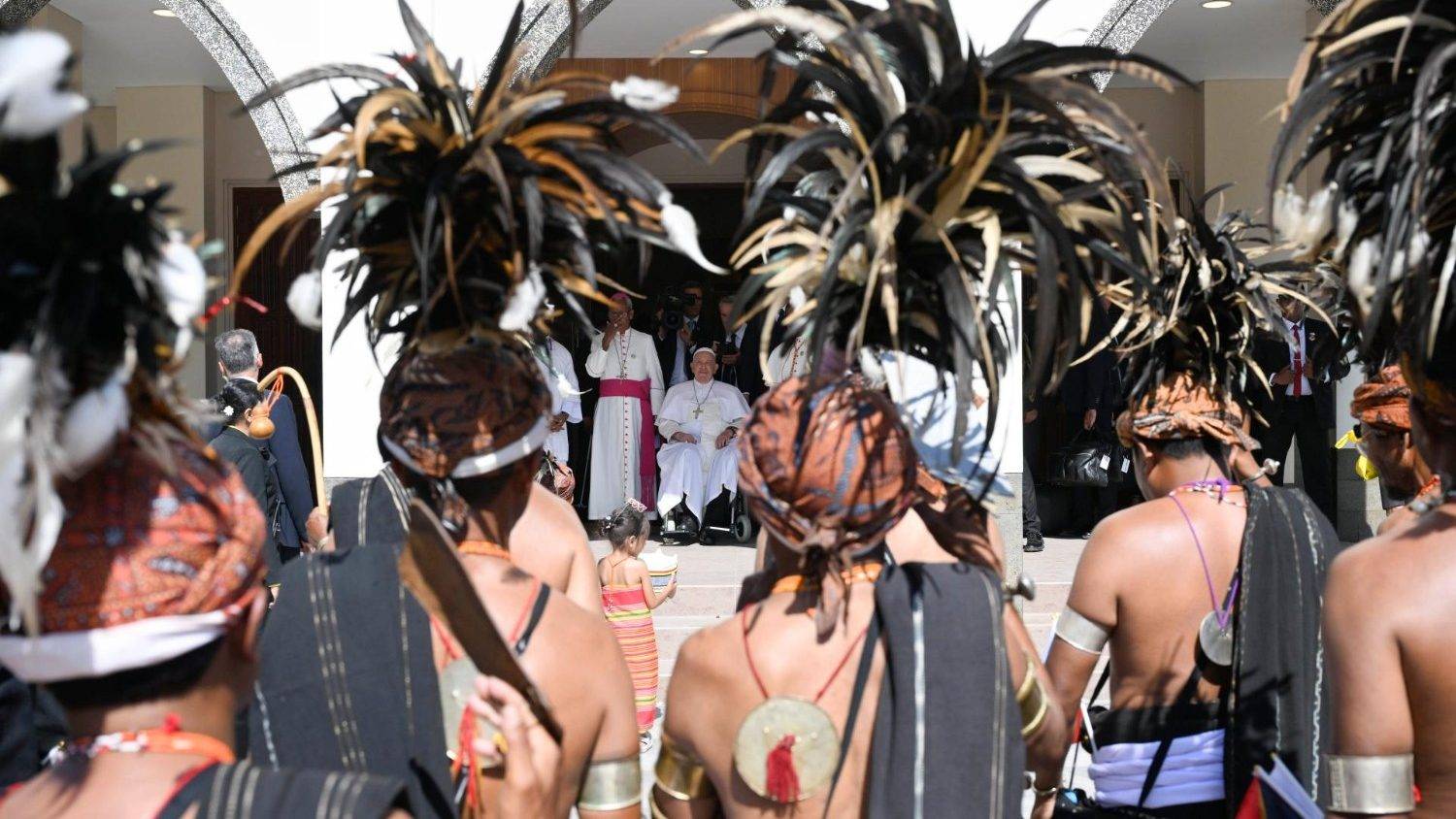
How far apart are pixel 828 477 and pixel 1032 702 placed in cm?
55

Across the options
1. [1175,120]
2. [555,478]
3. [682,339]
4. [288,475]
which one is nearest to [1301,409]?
[1175,120]

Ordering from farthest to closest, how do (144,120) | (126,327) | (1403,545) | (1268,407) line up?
(144,120), (1268,407), (1403,545), (126,327)

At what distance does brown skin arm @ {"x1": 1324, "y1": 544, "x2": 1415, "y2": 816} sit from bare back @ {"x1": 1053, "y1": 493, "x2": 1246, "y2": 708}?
3.86 feet

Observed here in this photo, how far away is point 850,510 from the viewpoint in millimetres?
2244

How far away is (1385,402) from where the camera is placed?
3.84 metres

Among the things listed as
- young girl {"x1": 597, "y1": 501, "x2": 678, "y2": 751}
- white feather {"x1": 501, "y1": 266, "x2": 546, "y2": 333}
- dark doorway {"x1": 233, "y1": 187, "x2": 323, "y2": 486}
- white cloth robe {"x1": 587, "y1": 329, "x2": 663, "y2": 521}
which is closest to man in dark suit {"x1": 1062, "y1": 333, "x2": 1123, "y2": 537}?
white cloth robe {"x1": 587, "y1": 329, "x2": 663, "y2": 521}

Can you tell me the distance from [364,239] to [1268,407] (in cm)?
914

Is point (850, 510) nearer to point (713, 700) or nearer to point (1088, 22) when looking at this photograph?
point (713, 700)

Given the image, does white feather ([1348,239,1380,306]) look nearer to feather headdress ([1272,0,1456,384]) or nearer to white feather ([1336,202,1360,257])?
feather headdress ([1272,0,1456,384])

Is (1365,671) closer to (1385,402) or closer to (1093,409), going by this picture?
(1385,402)

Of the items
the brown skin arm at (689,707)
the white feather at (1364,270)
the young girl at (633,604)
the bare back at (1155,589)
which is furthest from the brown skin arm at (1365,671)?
A: the young girl at (633,604)

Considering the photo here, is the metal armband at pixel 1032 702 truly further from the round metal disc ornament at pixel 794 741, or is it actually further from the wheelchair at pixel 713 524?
the wheelchair at pixel 713 524

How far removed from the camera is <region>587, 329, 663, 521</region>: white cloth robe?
11.1 m

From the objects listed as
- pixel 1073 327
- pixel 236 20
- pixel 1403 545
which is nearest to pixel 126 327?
pixel 1073 327
